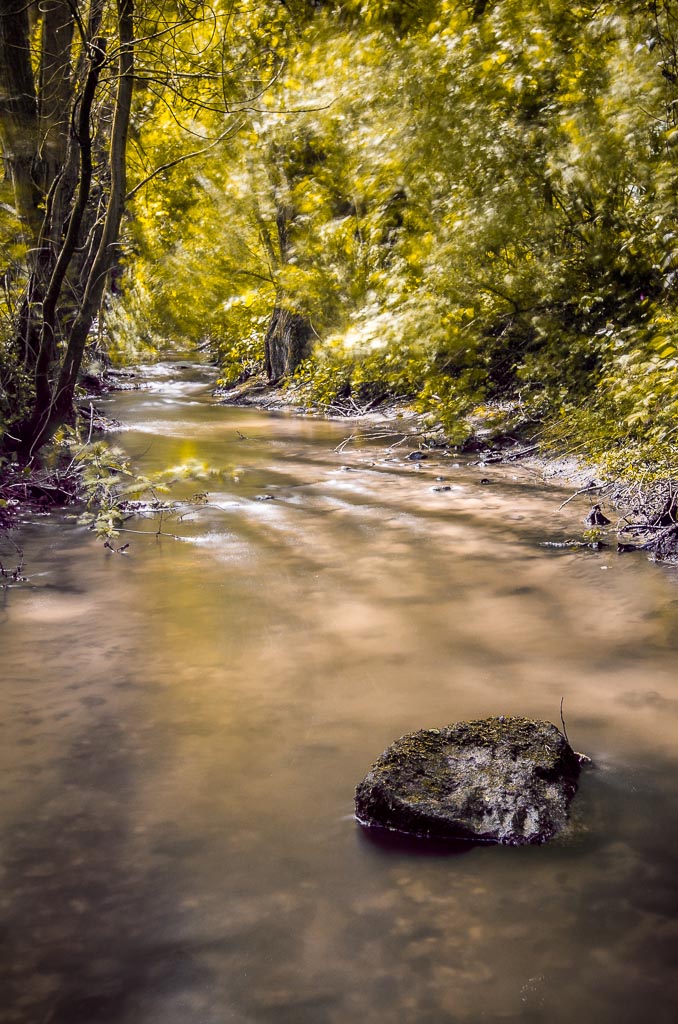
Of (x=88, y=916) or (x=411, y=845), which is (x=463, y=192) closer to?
(x=411, y=845)

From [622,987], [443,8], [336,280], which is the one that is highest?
[443,8]

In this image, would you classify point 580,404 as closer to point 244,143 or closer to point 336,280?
point 336,280

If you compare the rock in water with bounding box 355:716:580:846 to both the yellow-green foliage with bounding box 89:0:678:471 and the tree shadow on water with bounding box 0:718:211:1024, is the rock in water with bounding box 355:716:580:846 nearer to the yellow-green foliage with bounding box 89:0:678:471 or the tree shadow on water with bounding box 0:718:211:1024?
the tree shadow on water with bounding box 0:718:211:1024

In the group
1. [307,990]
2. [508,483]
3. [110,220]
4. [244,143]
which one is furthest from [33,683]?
[244,143]

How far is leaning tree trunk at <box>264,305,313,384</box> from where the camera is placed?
20375 mm

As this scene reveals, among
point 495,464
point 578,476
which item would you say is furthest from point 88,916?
point 495,464

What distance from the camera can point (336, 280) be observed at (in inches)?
538

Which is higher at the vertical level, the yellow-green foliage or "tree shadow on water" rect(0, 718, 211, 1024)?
the yellow-green foliage

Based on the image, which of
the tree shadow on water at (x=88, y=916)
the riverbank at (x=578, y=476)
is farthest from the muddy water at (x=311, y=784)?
the riverbank at (x=578, y=476)

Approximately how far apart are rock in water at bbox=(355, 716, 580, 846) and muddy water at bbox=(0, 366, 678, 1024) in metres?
0.08

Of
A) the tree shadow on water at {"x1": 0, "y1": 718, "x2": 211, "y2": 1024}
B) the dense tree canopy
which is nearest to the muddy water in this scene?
the tree shadow on water at {"x1": 0, "y1": 718, "x2": 211, "y2": 1024}

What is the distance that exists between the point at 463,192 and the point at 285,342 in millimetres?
12230

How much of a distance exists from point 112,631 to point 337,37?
10.6 m

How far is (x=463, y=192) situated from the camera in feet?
29.0
